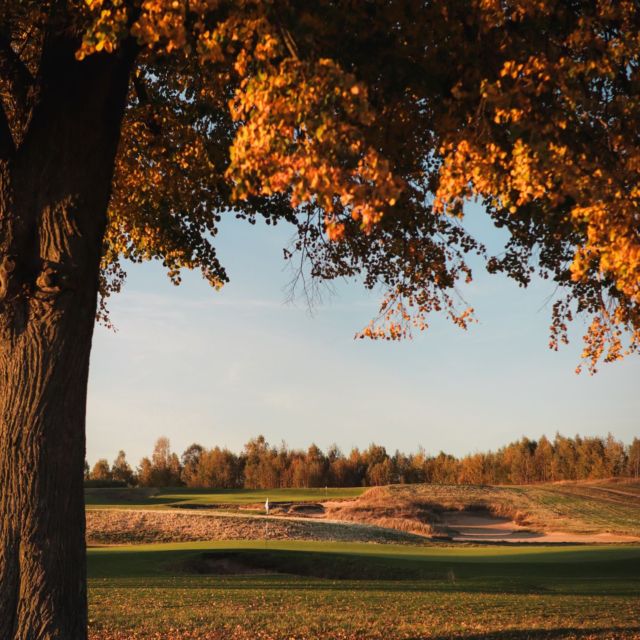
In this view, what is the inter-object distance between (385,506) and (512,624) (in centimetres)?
3960

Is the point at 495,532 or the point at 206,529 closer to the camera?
the point at 206,529

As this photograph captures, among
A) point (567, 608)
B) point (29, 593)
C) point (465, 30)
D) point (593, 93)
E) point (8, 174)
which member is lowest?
point (567, 608)

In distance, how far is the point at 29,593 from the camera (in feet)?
31.3

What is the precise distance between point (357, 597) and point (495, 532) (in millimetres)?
34298

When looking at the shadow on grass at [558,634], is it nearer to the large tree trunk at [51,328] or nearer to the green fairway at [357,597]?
the green fairway at [357,597]

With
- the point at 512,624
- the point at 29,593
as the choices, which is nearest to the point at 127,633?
the point at 29,593

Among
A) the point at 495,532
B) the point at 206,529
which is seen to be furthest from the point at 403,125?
the point at 495,532

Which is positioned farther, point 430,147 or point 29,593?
point 430,147

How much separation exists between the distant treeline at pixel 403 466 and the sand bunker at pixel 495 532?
110ft

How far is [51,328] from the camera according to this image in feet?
32.6

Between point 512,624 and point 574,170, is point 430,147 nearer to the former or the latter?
point 574,170

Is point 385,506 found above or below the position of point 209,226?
below

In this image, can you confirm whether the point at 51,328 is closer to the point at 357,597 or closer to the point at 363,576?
the point at 357,597

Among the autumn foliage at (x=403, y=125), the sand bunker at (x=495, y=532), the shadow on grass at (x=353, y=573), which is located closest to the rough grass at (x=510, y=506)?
the sand bunker at (x=495, y=532)
